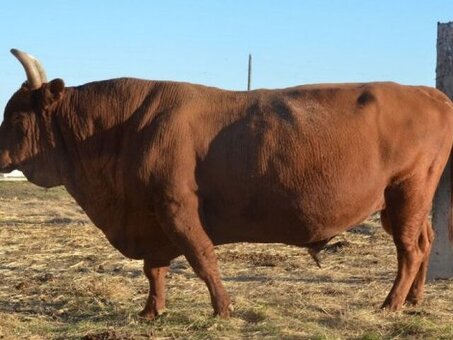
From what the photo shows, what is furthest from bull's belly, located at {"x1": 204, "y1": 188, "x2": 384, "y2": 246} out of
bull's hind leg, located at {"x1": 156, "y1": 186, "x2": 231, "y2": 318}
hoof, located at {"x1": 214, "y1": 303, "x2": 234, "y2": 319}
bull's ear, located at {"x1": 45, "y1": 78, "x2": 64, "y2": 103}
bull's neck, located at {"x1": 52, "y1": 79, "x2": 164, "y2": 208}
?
bull's ear, located at {"x1": 45, "y1": 78, "x2": 64, "y2": 103}

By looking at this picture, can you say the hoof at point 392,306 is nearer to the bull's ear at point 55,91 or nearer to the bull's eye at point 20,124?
the bull's ear at point 55,91

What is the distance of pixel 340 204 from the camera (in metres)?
8.00

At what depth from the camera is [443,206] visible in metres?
10.2

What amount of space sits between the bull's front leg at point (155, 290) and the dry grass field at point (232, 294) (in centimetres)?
13

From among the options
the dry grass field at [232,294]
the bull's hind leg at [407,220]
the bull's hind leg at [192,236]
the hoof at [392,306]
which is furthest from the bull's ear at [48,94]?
the hoof at [392,306]

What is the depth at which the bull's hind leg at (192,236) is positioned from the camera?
24.9 feet

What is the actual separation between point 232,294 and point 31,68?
10.0ft

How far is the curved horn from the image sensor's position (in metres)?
8.21

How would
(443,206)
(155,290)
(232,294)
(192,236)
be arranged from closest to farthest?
(192,236) < (155,290) < (232,294) < (443,206)

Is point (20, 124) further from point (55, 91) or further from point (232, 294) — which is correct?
point (232, 294)

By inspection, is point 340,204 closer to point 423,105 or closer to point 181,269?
point 423,105

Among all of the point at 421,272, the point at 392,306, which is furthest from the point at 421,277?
the point at 392,306

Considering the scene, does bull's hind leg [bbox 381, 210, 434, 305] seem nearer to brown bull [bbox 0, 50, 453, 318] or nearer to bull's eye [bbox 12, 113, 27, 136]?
brown bull [bbox 0, 50, 453, 318]

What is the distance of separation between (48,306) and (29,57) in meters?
2.44
